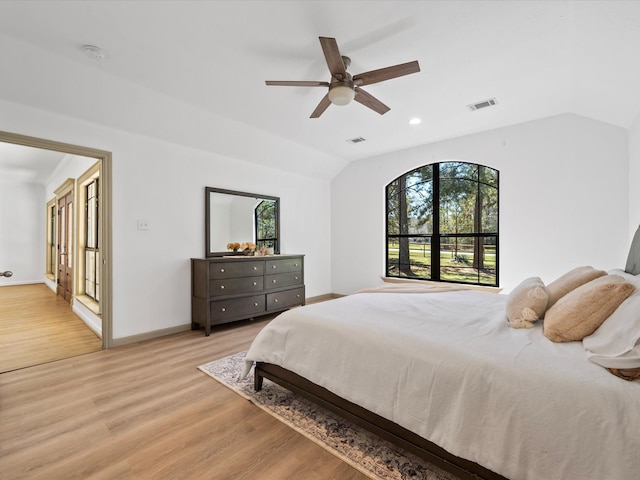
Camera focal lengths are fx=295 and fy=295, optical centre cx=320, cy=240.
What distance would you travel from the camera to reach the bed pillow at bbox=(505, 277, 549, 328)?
1.70 m

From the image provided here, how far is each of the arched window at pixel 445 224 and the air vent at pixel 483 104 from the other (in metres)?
1.20

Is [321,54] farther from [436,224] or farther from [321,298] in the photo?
[321,298]

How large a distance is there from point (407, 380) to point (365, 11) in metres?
2.26

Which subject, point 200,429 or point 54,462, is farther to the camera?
point 200,429

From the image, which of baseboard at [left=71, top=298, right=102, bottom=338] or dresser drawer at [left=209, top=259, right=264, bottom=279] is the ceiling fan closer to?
dresser drawer at [left=209, top=259, right=264, bottom=279]

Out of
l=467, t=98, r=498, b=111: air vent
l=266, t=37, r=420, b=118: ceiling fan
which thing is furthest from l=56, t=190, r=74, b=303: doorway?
l=467, t=98, r=498, b=111: air vent

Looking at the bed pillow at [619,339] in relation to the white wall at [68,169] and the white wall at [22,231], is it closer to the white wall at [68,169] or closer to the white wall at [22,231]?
the white wall at [68,169]

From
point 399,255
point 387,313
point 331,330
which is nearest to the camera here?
point 331,330

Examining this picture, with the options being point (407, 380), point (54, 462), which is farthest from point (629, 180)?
point (54, 462)

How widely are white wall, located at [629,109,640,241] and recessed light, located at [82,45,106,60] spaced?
486 cm

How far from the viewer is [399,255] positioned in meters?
5.25

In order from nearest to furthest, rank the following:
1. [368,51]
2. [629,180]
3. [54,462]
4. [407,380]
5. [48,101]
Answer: [407,380] → [54,462] → [368,51] → [48,101] → [629,180]

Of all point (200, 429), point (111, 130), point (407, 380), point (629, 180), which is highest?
point (111, 130)

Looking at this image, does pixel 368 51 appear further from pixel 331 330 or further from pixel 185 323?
pixel 185 323
